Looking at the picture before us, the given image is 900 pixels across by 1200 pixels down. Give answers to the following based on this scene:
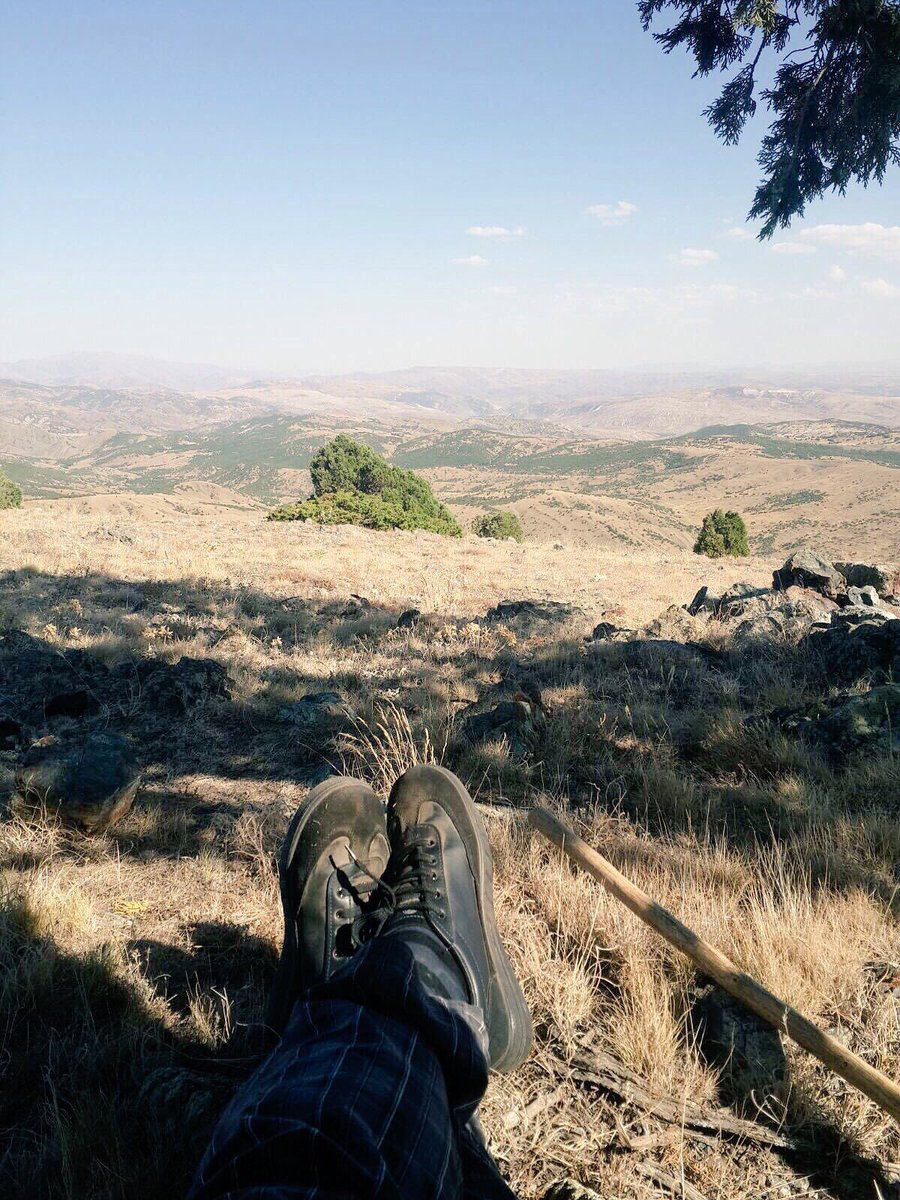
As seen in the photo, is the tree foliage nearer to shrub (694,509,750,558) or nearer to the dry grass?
the dry grass

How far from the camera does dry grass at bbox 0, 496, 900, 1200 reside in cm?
141

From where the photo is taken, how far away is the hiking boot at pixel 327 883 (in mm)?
1662

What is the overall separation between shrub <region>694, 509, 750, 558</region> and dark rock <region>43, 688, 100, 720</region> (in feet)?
103

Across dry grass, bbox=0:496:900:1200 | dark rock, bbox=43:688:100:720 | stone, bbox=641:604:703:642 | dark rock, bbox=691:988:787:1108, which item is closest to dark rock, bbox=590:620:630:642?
stone, bbox=641:604:703:642

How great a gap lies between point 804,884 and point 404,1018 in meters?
1.51

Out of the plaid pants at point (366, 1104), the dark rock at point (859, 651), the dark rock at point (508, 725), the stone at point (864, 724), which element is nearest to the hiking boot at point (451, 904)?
the plaid pants at point (366, 1104)

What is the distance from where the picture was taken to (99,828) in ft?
9.33

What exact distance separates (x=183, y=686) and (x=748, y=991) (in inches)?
153

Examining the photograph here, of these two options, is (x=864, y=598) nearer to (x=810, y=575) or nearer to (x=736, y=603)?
(x=810, y=575)

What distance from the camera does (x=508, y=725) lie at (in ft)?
12.2

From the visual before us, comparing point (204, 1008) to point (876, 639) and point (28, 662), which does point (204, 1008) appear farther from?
point (876, 639)

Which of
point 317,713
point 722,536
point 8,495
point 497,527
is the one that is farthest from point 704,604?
point 8,495

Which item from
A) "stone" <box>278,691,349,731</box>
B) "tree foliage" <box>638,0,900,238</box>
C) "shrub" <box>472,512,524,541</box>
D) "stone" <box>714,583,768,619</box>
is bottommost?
"shrub" <box>472,512,524,541</box>

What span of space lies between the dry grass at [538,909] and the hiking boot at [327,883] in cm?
26
